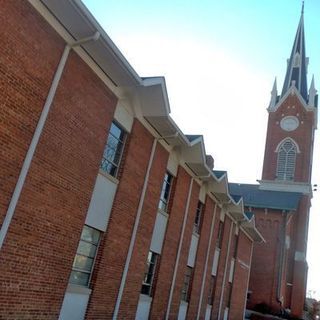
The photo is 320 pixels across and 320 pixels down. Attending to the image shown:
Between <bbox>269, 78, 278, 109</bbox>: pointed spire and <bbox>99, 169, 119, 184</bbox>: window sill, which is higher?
<bbox>269, 78, 278, 109</bbox>: pointed spire

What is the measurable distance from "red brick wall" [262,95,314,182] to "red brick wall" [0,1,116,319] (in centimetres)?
3721

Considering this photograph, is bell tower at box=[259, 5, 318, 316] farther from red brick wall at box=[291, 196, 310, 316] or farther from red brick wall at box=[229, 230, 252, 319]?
red brick wall at box=[229, 230, 252, 319]

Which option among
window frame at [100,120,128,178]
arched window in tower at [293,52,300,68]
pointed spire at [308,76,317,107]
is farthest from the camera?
arched window in tower at [293,52,300,68]

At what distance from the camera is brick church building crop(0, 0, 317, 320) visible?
8.68m

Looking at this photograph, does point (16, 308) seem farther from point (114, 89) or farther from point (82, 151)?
point (114, 89)

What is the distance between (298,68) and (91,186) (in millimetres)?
49099

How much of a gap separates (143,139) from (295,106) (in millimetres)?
39042

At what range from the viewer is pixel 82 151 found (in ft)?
34.9

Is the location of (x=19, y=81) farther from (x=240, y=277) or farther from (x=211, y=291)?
(x=240, y=277)

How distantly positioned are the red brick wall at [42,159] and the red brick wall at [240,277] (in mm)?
17984

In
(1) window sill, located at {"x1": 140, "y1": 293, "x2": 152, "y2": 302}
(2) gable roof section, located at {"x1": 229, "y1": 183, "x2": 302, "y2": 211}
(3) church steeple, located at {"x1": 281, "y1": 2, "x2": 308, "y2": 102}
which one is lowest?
(1) window sill, located at {"x1": 140, "y1": 293, "x2": 152, "y2": 302}

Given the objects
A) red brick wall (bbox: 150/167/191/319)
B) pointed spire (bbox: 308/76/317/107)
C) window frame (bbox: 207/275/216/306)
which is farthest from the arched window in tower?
red brick wall (bbox: 150/167/191/319)

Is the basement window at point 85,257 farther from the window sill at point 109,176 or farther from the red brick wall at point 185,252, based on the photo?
the red brick wall at point 185,252

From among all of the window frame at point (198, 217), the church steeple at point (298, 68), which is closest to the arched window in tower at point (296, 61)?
the church steeple at point (298, 68)
